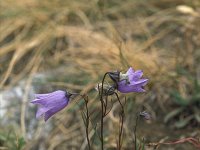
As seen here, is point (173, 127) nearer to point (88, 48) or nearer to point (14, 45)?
point (88, 48)

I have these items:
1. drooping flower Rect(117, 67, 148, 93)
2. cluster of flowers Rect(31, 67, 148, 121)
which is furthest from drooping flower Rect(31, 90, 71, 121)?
drooping flower Rect(117, 67, 148, 93)

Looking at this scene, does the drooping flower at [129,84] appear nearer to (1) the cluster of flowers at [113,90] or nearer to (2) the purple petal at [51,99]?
(1) the cluster of flowers at [113,90]

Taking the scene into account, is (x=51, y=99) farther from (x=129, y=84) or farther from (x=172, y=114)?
(x=172, y=114)

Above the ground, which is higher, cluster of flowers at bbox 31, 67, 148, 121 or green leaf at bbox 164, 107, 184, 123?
cluster of flowers at bbox 31, 67, 148, 121

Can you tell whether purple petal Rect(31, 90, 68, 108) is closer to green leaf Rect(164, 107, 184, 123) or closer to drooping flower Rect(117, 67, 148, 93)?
drooping flower Rect(117, 67, 148, 93)

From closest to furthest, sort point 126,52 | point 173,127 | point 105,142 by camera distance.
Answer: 1. point 105,142
2. point 173,127
3. point 126,52

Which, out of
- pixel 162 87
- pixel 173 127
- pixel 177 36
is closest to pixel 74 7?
pixel 177 36
